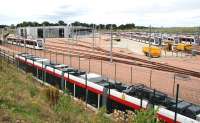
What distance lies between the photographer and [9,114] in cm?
979

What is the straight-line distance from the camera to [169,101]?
14.4 m

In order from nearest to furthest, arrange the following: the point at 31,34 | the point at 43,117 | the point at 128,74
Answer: the point at 43,117 → the point at 128,74 → the point at 31,34

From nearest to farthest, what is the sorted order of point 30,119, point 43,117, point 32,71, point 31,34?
point 30,119
point 43,117
point 32,71
point 31,34

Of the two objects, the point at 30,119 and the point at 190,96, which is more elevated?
the point at 30,119

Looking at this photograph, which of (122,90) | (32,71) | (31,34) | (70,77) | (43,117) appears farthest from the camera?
(31,34)

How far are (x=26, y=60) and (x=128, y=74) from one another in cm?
1138

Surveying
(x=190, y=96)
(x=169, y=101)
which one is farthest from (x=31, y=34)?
(x=169, y=101)

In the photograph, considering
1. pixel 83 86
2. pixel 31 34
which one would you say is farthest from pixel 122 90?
pixel 31 34

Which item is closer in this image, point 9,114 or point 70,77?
point 9,114

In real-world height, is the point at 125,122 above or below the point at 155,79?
above

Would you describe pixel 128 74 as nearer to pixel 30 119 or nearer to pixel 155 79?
pixel 155 79

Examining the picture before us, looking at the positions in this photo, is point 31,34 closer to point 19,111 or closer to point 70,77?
point 70,77

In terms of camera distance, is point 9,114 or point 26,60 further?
point 26,60

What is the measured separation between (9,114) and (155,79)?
25.1m
